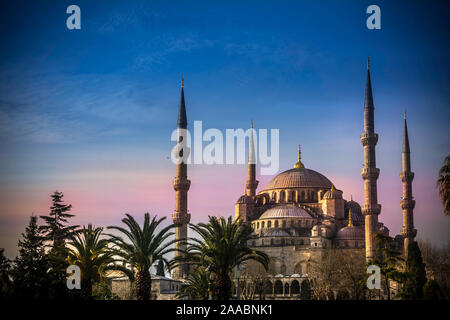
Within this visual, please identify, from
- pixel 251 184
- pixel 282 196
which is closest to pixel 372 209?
pixel 282 196

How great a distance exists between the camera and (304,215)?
3255 inches

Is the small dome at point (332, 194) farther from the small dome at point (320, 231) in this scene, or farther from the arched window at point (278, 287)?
the arched window at point (278, 287)

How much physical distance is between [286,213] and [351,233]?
8.54 m

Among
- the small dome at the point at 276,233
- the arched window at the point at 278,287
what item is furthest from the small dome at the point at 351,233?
the arched window at the point at 278,287

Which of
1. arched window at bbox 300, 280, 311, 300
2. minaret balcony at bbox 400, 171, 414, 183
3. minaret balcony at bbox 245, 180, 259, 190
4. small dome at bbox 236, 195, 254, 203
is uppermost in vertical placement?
minaret balcony at bbox 245, 180, 259, 190

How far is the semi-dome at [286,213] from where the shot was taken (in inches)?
3242

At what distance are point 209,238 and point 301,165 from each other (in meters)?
57.6

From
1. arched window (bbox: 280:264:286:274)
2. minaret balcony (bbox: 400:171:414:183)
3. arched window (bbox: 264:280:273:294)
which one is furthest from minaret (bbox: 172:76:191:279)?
minaret balcony (bbox: 400:171:414:183)

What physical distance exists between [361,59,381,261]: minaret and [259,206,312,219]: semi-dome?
43.1ft

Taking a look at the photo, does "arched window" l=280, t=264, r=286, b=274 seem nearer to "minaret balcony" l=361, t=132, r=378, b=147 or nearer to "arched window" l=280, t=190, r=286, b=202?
"arched window" l=280, t=190, r=286, b=202

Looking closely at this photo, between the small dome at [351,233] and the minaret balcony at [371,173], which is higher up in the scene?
the minaret balcony at [371,173]

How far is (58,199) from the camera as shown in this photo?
70250 millimetres

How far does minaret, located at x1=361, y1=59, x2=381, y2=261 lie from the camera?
69375 millimetres
